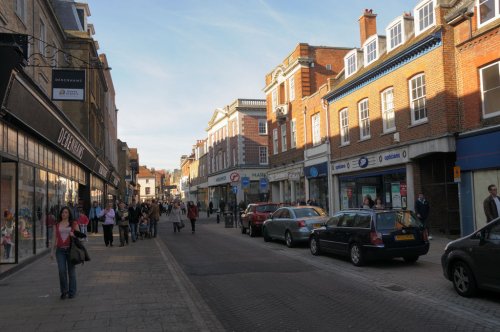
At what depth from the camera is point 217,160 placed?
59.6 meters

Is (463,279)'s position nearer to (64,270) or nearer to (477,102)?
(64,270)

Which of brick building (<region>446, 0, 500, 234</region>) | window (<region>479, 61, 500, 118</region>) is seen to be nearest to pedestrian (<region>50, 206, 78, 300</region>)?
brick building (<region>446, 0, 500, 234</region>)

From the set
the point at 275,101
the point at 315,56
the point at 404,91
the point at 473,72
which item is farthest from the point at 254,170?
the point at 473,72

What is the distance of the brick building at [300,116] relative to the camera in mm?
28578

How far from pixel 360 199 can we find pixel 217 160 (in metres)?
37.5

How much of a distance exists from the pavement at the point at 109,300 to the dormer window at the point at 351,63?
14.7m

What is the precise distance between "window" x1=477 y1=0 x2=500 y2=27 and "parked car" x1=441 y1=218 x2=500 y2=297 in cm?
985

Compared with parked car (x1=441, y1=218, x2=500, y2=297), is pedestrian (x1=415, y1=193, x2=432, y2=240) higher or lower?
higher

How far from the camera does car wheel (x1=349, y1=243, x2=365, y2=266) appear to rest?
11.6m

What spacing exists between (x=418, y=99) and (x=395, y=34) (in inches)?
160

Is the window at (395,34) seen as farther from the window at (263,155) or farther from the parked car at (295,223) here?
the window at (263,155)

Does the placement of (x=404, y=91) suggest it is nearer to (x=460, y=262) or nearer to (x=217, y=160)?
(x=460, y=262)

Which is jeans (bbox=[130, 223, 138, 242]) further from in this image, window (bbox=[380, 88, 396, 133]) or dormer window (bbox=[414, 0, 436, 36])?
dormer window (bbox=[414, 0, 436, 36])

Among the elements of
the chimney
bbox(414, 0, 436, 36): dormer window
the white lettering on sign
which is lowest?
the white lettering on sign
